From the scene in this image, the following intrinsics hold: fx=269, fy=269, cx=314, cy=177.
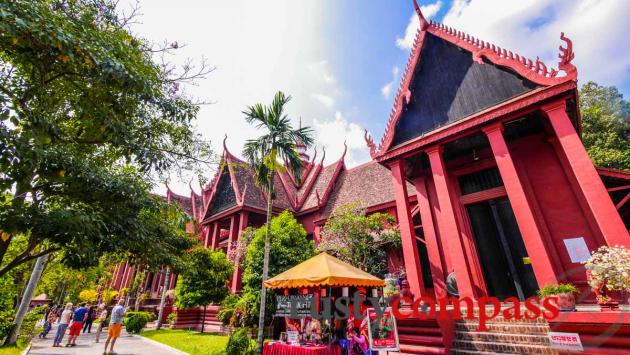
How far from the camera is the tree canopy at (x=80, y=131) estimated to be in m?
2.99

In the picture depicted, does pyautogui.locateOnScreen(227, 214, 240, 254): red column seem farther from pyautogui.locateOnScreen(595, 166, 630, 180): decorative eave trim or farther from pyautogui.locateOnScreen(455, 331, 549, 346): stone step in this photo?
pyautogui.locateOnScreen(595, 166, 630, 180): decorative eave trim

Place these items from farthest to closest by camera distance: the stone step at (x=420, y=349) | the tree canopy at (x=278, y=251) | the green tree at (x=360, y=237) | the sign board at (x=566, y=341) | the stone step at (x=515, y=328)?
the green tree at (x=360, y=237)
the tree canopy at (x=278, y=251)
the stone step at (x=420, y=349)
the stone step at (x=515, y=328)
the sign board at (x=566, y=341)

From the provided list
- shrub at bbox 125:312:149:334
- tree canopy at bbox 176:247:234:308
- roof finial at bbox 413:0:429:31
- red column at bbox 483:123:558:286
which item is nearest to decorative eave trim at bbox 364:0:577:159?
roof finial at bbox 413:0:429:31

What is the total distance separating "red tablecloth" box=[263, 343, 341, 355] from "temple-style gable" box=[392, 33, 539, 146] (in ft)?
22.9

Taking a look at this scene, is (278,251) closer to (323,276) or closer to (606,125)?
(323,276)

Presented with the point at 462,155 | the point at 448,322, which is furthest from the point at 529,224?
the point at 462,155

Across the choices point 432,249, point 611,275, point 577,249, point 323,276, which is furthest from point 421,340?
point 577,249

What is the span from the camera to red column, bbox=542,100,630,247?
5434 mm

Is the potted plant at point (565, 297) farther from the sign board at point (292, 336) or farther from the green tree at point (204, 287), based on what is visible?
the green tree at point (204, 287)

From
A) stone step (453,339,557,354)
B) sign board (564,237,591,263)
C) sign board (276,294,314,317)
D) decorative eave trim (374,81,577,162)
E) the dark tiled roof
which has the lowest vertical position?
stone step (453,339,557,354)

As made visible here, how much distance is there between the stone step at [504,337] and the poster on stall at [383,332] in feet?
6.03

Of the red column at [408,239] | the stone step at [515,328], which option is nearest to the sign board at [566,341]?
the stone step at [515,328]

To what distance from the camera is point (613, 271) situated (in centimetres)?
464

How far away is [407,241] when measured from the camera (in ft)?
27.3
